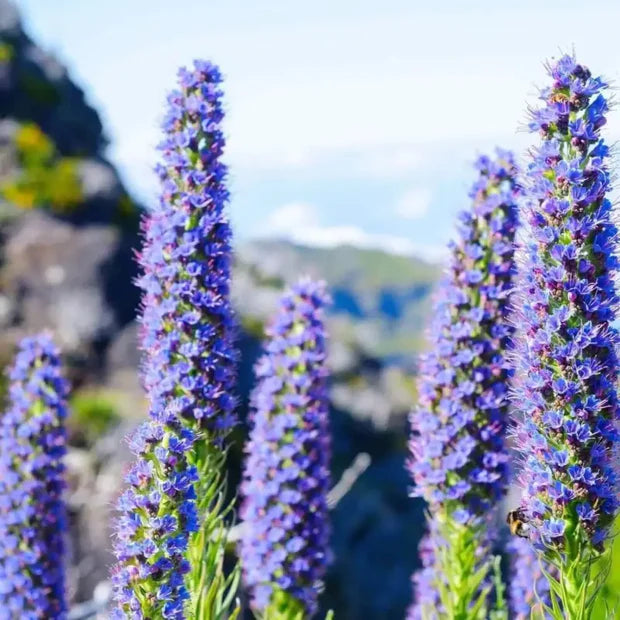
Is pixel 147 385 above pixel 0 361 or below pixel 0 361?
below

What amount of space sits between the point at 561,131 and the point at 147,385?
8.45 feet

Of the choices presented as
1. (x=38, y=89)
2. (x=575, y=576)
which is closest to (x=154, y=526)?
(x=575, y=576)

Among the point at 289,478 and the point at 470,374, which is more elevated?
the point at 470,374

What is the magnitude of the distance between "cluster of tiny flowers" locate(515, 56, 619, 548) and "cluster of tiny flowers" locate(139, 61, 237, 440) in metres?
1.73

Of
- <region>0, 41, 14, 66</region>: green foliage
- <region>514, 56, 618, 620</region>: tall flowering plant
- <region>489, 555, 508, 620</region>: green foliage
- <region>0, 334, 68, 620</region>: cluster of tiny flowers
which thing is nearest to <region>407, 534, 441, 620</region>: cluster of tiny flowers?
<region>489, 555, 508, 620</region>: green foliage

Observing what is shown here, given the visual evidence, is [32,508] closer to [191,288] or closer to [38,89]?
[191,288]

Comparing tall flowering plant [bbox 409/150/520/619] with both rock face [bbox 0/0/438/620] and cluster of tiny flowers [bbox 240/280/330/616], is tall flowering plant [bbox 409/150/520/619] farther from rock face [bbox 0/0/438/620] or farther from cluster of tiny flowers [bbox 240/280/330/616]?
rock face [bbox 0/0/438/620]

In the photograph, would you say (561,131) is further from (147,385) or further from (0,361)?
(0,361)

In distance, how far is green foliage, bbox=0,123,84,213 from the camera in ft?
80.3

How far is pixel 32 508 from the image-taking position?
6.36m

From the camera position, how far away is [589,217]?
450 centimetres

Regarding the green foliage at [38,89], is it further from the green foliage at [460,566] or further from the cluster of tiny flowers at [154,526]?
the cluster of tiny flowers at [154,526]

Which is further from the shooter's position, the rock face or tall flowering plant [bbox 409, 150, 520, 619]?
the rock face

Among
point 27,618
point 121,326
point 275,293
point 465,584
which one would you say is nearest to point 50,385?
point 27,618
